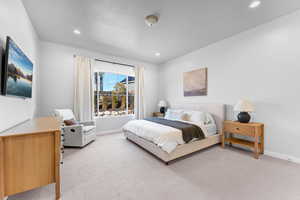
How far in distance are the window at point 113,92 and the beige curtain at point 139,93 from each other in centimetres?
23

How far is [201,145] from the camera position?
2.79 meters

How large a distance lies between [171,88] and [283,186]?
12.5ft

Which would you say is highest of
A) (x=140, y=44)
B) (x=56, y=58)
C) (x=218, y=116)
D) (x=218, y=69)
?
(x=140, y=44)

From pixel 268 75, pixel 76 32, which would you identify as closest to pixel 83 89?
pixel 76 32

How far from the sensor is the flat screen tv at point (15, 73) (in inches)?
55.7

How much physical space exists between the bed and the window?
1.40 meters

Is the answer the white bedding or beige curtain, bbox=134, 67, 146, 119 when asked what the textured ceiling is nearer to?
beige curtain, bbox=134, 67, 146, 119

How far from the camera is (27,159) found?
4.31ft

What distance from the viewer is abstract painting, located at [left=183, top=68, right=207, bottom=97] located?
3.76m

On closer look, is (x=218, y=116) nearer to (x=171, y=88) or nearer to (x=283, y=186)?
(x=283, y=186)

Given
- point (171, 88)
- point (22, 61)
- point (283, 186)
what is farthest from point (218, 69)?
point (22, 61)

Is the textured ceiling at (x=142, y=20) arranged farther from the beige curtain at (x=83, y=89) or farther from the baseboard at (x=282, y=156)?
the baseboard at (x=282, y=156)

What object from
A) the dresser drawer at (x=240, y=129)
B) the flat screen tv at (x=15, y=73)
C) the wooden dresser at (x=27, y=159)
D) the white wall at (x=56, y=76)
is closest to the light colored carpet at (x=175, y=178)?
the wooden dresser at (x=27, y=159)

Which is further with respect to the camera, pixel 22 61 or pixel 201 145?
pixel 201 145
